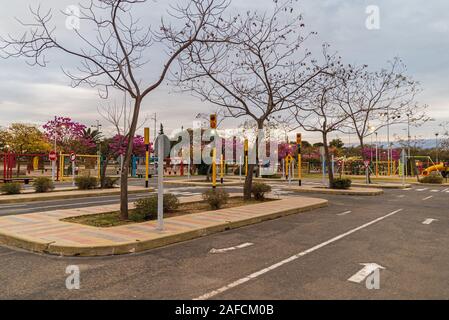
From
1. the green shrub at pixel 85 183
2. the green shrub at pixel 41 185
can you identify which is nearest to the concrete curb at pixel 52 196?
the green shrub at pixel 41 185

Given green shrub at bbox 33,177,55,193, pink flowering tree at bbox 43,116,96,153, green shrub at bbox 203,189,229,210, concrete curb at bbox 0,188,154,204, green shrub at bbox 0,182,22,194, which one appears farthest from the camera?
pink flowering tree at bbox 43,116,96,153

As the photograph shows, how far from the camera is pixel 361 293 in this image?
4250mm

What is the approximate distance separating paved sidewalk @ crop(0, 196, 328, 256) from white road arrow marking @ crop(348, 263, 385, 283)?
12.1 ft

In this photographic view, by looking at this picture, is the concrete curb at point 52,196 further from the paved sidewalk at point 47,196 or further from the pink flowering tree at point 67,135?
the pink flowering tree at point 67,135

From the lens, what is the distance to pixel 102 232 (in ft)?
24.0

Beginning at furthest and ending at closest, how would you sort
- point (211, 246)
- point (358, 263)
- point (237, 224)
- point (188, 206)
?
point (188, 206) → point (237, 224) → point (211, 246) → point (358, 263)

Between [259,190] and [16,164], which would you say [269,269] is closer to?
[259,190]

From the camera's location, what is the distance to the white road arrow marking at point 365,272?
4.78 metres

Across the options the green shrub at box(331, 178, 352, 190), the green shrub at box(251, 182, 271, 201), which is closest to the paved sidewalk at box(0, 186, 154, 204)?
the green shrub at box(251, 182, 271, 201)

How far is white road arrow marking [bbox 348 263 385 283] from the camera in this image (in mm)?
4781

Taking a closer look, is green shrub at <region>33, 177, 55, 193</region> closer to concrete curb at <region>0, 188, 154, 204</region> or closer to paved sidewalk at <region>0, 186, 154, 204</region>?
paved sidewalk at <region>0, 186, 154, 204</region>
